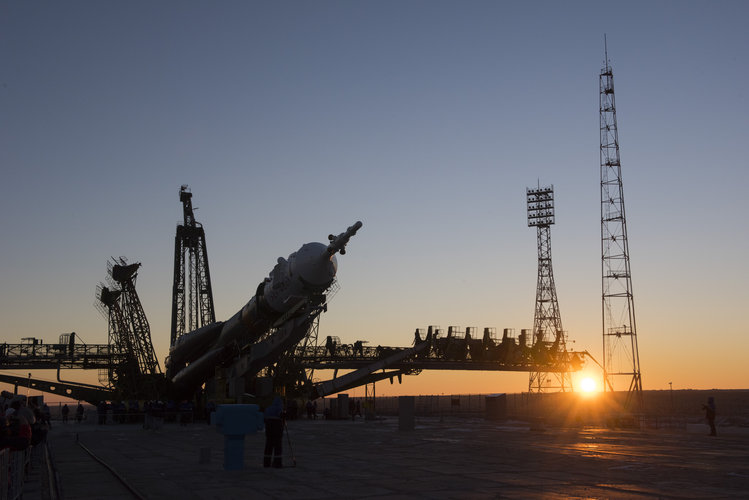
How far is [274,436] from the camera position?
1656 cm

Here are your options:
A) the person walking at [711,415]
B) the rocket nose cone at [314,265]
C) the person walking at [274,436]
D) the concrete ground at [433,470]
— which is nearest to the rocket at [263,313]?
the rocket nose cone at [314,265]

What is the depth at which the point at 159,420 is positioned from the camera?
116 ft

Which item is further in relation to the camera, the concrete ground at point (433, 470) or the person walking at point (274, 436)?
the person walking at point (274, 436)

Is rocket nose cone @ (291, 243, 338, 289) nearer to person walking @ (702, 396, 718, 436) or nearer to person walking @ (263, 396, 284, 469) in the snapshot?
person walking @ (263, 396, 284, 469)

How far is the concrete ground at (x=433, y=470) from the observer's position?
39.8ft

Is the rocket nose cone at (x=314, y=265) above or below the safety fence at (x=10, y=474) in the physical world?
above

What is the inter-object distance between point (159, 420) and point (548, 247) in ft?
208

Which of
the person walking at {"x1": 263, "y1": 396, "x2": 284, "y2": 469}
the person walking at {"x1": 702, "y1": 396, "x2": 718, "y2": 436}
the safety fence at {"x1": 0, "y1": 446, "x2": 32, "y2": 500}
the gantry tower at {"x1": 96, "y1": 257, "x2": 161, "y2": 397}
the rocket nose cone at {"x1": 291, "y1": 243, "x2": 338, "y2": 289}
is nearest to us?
the safety fence at {"x1": 0, "y1": 446, "x2": 32, "y2": 500}

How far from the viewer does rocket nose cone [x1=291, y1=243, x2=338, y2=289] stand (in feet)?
100

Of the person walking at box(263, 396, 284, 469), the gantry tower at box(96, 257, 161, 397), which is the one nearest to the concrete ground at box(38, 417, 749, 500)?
the person walking at box(263, 396, 284, 469)

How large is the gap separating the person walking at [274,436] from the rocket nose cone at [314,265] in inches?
545

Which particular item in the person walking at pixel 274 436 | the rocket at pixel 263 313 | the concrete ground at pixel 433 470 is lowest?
the concrete ground at pixel 433 470

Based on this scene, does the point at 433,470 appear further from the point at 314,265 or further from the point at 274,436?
the point at 314,265

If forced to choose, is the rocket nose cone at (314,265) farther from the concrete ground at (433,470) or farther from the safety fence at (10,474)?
the safety fence at (10,474)
